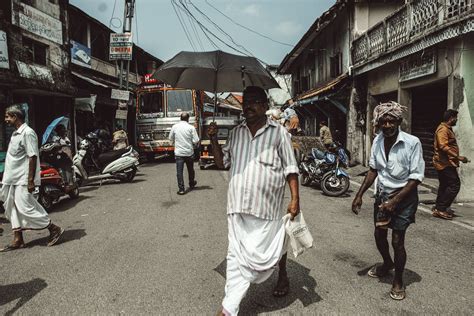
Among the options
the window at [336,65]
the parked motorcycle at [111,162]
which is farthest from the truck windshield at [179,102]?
the window at [336,65]

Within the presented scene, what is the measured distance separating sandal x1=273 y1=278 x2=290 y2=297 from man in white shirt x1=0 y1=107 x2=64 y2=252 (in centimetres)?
325

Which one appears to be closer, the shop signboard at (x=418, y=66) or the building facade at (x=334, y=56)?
the shop signboard at (x=418, y=66)

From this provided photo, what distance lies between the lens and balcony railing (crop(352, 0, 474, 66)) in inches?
332

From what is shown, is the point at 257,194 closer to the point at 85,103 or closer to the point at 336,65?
the point at 85,103

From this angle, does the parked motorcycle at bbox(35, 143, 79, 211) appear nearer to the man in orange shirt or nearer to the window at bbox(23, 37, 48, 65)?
the man in orange shirt

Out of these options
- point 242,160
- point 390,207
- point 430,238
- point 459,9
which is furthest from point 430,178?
point 242,160

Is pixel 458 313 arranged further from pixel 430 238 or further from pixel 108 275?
pixel 108 275

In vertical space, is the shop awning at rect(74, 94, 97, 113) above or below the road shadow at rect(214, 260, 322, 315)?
above

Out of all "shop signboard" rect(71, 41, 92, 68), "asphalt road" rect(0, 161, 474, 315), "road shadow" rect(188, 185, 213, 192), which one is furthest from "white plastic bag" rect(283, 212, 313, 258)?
"shop signboard" rect(71, 41, 92, 68)

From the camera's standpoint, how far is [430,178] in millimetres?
10828

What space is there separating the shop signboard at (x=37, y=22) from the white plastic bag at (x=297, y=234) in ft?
43.3

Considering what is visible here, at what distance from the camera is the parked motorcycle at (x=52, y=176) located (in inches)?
286

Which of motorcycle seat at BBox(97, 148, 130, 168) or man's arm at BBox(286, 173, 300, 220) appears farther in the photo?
motorcycle seat at BBox(97, 148, 130, 168)

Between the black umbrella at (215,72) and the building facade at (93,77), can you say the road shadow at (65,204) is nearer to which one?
the black umbrella at (215,72)
